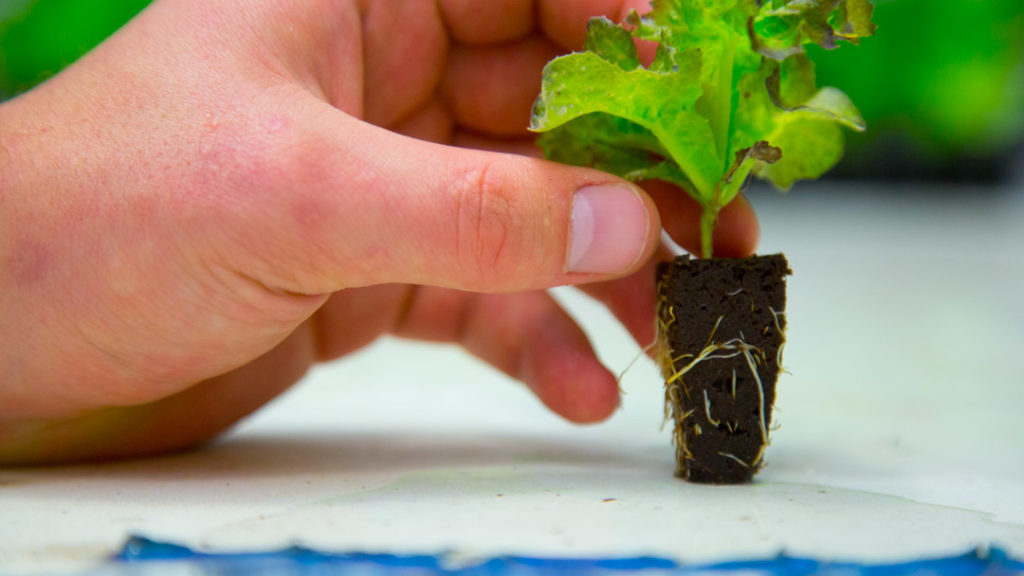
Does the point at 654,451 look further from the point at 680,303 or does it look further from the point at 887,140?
the point at 887,140

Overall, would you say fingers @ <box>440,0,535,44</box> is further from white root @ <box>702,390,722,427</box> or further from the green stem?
white root @ <box>702,390,722,427</box>

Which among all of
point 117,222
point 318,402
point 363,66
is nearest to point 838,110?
point 363,66

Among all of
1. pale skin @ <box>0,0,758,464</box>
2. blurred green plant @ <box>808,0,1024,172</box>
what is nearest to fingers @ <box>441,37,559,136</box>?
pale skin @ <box>0,0,758,464</box>

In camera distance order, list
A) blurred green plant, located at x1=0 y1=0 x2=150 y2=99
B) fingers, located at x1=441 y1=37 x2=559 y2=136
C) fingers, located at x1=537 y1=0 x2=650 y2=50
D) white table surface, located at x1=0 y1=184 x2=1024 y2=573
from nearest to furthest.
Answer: white table surface, located at x1=0 y1=184 x2=1024 y2=573
fingers, located at x1=537 y1=0 x2=650 y2=50
fingers, located at x1=441 y1=37 x2=559 y2=136
blurred green plant, located at x1=0 y1=0 x2=150 y2=99

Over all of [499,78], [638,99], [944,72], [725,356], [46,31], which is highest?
[944,72]

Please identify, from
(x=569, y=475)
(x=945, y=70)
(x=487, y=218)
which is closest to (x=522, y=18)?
(x=487, y=218)

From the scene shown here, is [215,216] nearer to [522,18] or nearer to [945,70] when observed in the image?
[522,18]

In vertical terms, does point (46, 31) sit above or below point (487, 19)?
above
